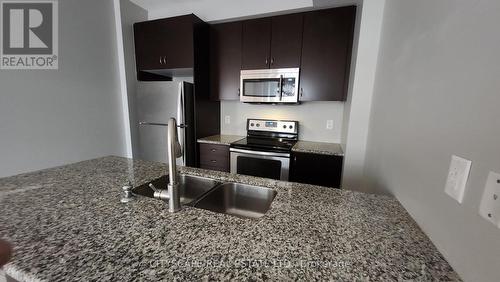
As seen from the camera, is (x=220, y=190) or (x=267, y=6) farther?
(x=267, y=6)

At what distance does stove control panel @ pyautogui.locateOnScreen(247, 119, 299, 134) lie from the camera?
2.62 m

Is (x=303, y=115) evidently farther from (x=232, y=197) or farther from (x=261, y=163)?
(x=232, y=197)

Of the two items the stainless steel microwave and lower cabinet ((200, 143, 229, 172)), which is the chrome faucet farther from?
the stainless steel microwave

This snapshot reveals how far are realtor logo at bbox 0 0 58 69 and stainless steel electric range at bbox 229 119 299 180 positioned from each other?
2.13 metres

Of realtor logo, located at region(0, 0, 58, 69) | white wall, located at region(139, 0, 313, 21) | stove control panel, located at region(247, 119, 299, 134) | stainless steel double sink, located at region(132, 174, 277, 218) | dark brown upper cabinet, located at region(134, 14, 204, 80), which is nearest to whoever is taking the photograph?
stainless steel double sink, located at region(132, 174, 277, 218)

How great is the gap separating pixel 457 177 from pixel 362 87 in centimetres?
125

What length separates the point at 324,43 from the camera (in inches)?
84.1

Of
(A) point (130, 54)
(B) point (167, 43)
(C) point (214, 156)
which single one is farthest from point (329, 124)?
(A) point (130, 54)

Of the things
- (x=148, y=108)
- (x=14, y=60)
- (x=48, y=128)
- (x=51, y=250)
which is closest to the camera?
(x=51, y=250)

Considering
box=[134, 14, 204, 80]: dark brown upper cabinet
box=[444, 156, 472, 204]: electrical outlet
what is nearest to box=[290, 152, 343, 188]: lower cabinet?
box=[444, 156, 472, 204]: electrical outlet

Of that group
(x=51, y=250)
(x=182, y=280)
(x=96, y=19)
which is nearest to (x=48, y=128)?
(x=96, y=19)

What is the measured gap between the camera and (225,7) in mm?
2439

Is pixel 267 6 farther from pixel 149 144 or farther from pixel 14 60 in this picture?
pixel 14 60

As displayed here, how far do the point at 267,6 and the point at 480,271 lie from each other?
265cm
